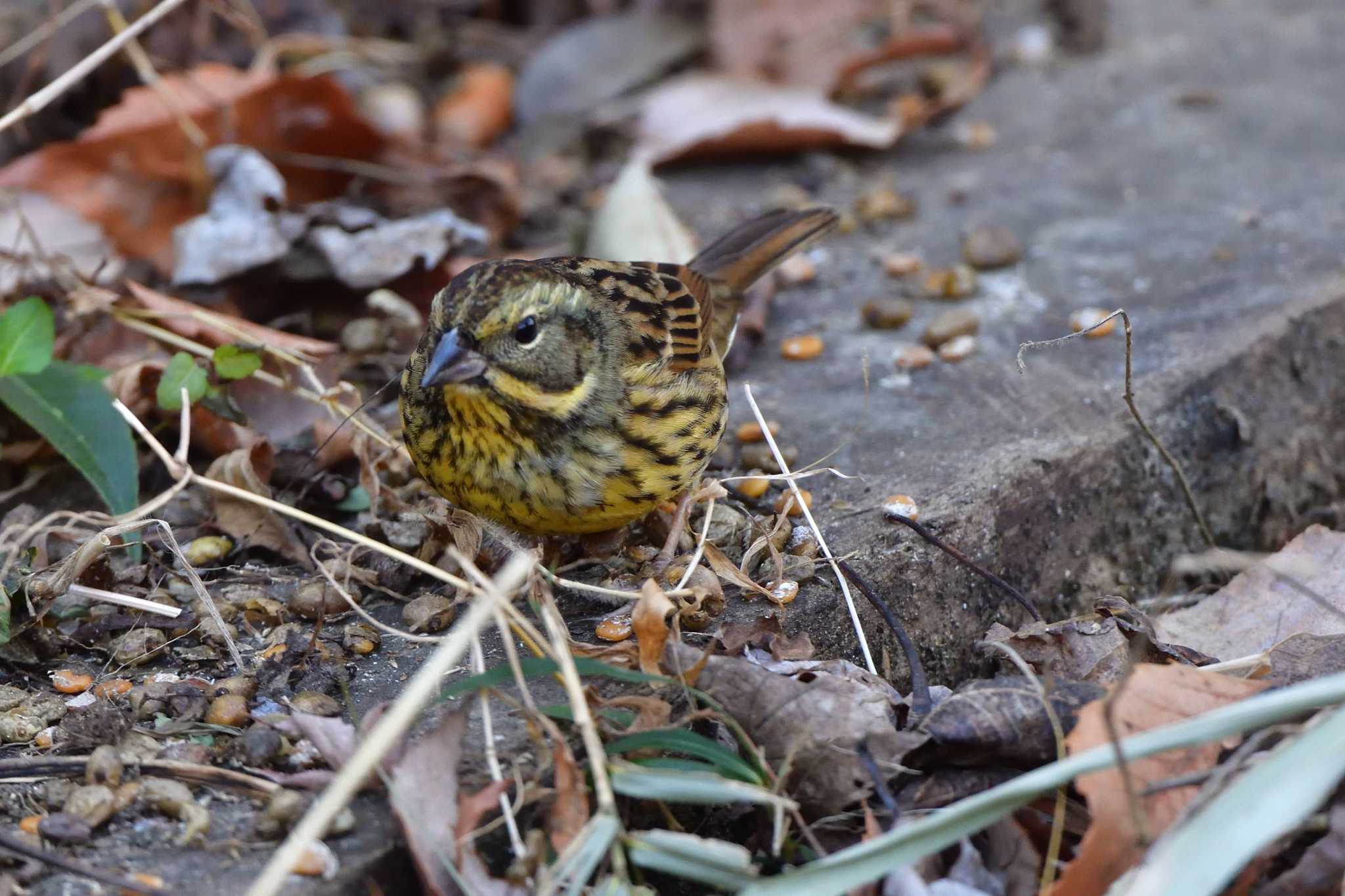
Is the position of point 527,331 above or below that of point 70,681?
above

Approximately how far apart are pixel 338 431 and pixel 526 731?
129cm

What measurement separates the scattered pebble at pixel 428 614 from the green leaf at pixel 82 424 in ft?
2.41

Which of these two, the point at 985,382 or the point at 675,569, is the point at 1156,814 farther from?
Result: the point at 985,382

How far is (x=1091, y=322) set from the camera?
159 inches

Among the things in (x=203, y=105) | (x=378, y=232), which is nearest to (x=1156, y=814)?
(x=378, y=232)

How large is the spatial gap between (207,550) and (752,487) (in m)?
1.23

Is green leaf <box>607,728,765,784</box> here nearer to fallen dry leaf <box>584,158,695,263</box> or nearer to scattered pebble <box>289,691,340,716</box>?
scattered pebble <box>289,691,340,716</box>

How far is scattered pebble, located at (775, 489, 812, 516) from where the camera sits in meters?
3.20

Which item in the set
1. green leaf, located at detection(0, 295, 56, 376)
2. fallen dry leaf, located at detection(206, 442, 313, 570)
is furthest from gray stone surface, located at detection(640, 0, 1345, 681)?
green leaf, located at detection(0, 295, 56, 376)

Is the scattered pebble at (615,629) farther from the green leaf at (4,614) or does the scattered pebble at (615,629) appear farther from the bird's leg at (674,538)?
the green leaf at (4,614)

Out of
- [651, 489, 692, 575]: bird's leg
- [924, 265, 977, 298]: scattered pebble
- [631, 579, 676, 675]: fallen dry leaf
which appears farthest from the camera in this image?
[924, 265, 977, 298]: scattered pebble

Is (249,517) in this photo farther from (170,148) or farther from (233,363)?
(170,148)

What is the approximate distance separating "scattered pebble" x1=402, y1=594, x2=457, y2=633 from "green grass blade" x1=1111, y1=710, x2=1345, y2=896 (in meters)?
1.42

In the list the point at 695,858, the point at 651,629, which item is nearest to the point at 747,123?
the point at 651,629
